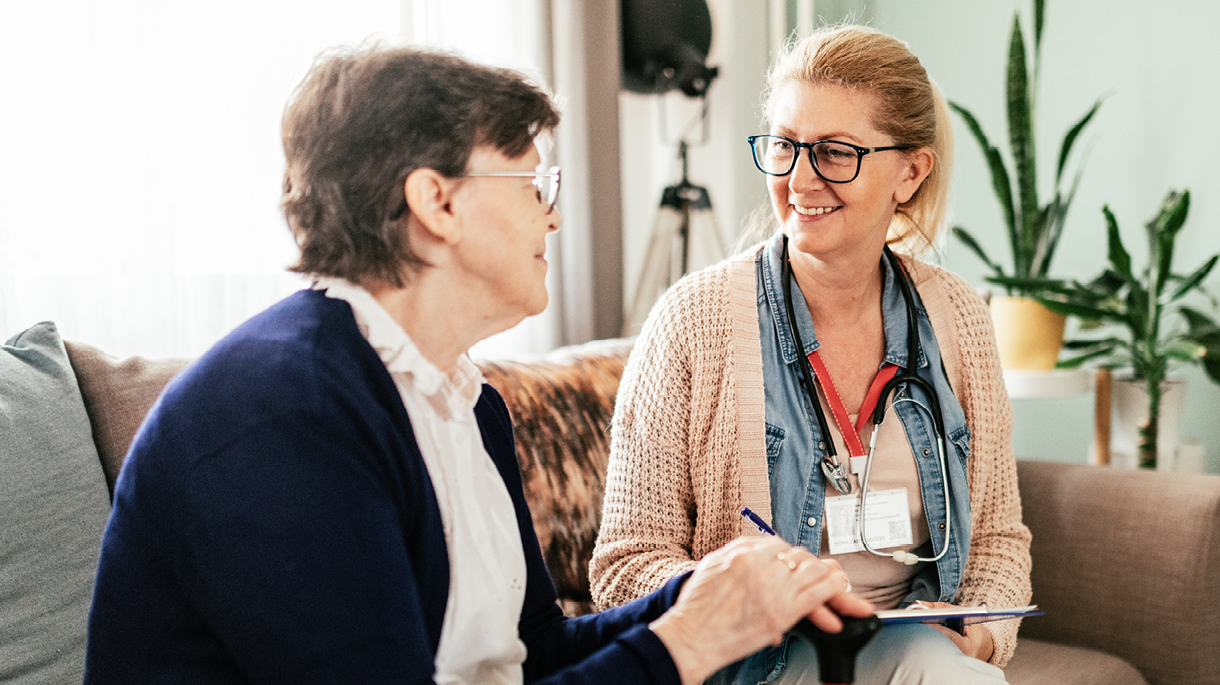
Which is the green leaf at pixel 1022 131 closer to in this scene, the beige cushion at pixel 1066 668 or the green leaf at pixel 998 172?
the green leaf at pixel 998 172

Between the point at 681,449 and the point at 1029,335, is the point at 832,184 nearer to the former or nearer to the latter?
the point at 681,449

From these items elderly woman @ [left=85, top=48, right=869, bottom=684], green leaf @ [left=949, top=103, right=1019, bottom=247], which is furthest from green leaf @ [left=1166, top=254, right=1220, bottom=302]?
elderly woman @ [left=85, top=48, right=869, bottom=684]

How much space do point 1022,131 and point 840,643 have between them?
85.4 inches

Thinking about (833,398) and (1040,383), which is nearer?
→ (833,398)

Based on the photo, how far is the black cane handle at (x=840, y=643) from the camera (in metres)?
0.95

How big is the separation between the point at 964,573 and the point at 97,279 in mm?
1648

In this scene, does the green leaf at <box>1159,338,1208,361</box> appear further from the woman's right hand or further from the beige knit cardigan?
the woman's right hand

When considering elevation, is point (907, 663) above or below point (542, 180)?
below

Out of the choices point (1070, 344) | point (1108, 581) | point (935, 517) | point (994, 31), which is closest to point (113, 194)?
point (935, 517)

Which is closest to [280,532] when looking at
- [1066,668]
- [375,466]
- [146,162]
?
[375,466]

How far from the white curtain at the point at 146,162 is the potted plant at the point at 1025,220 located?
176 centimetres

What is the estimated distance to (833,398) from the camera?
150 cm

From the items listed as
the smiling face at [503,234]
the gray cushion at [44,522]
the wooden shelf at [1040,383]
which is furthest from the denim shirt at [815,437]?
the wooden shelf at [1040,383]

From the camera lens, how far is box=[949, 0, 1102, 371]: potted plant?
256cm
